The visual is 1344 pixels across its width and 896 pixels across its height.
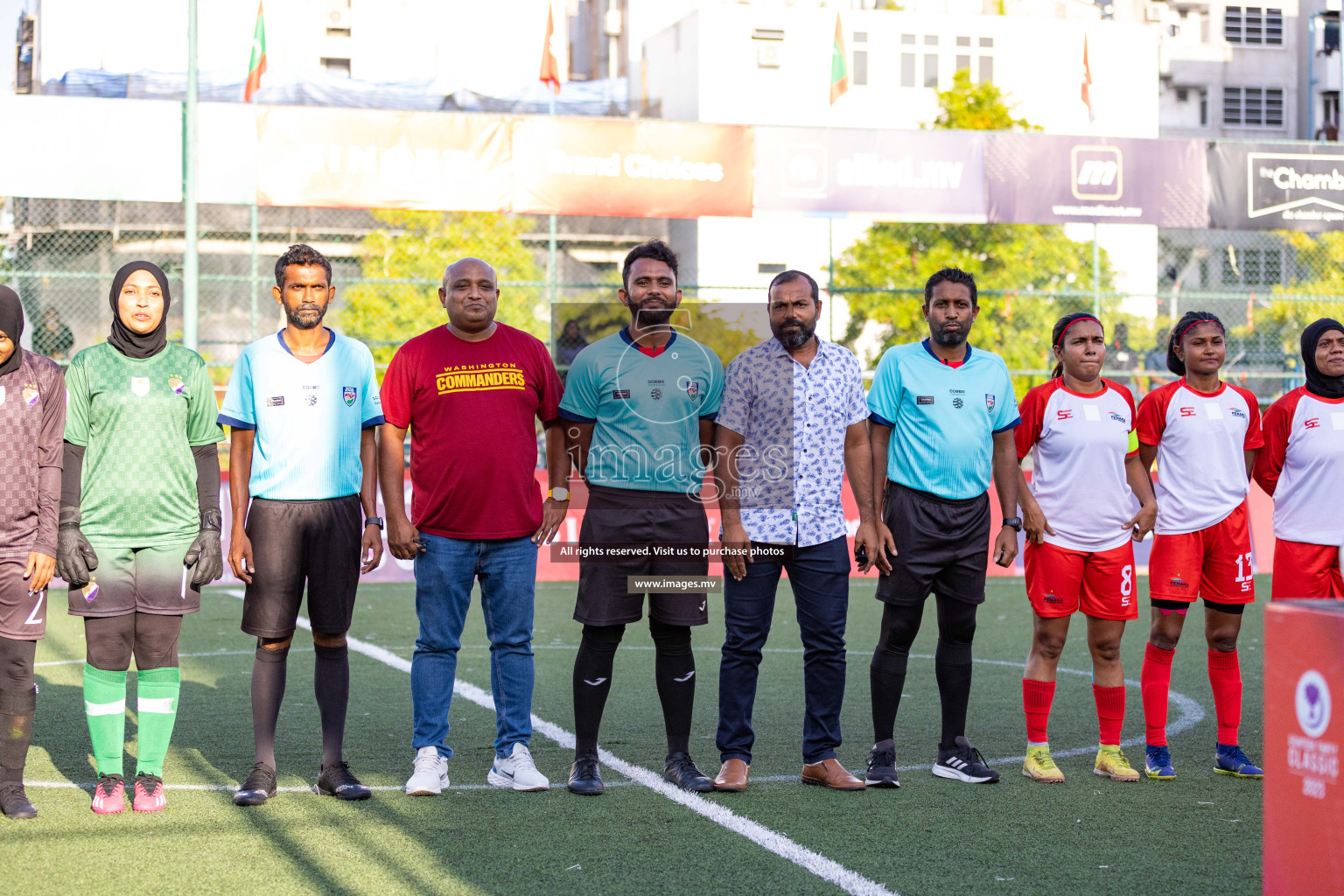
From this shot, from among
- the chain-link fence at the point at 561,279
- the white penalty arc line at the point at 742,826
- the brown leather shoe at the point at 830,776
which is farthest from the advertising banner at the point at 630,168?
the brown leather shoe at the point at 830,776

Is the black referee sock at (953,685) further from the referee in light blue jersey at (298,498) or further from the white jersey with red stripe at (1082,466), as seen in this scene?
the referee in light blue jersey at (298,498)

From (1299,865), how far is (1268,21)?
58023 mm

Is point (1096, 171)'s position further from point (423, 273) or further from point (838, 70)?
point (423, 273)

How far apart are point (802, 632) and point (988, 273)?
22517 mm

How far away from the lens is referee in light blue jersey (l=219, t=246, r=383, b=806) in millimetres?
5523

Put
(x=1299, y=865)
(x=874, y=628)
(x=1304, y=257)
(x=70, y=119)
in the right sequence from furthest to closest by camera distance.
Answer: (x=1304, y=257)
(x=70, y=119)
(x=874, y=628)
(x=1299, y=865)

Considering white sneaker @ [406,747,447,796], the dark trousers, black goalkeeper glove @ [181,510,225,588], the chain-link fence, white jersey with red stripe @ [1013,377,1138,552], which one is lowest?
white sneaker @ [406,747,447,796]

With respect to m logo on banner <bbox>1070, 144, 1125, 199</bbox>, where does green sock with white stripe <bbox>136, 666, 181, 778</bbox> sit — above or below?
below

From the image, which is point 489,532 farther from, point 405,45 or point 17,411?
point 405,45

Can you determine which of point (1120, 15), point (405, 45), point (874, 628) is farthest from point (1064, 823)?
point (1120, 15)

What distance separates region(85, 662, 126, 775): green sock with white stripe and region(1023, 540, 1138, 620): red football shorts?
3.73 meters

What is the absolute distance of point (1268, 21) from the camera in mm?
54312

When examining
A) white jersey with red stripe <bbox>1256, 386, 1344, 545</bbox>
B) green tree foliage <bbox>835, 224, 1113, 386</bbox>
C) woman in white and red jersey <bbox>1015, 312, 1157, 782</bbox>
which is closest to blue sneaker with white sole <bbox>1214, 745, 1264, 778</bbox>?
woman in white and red jersey <bbox>1015, 312, 1157, 782</bbox>

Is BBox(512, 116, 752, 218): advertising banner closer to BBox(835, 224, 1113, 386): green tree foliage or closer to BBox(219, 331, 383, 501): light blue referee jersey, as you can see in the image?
BBox(835, 224, 1113, 386): green tree foliage
